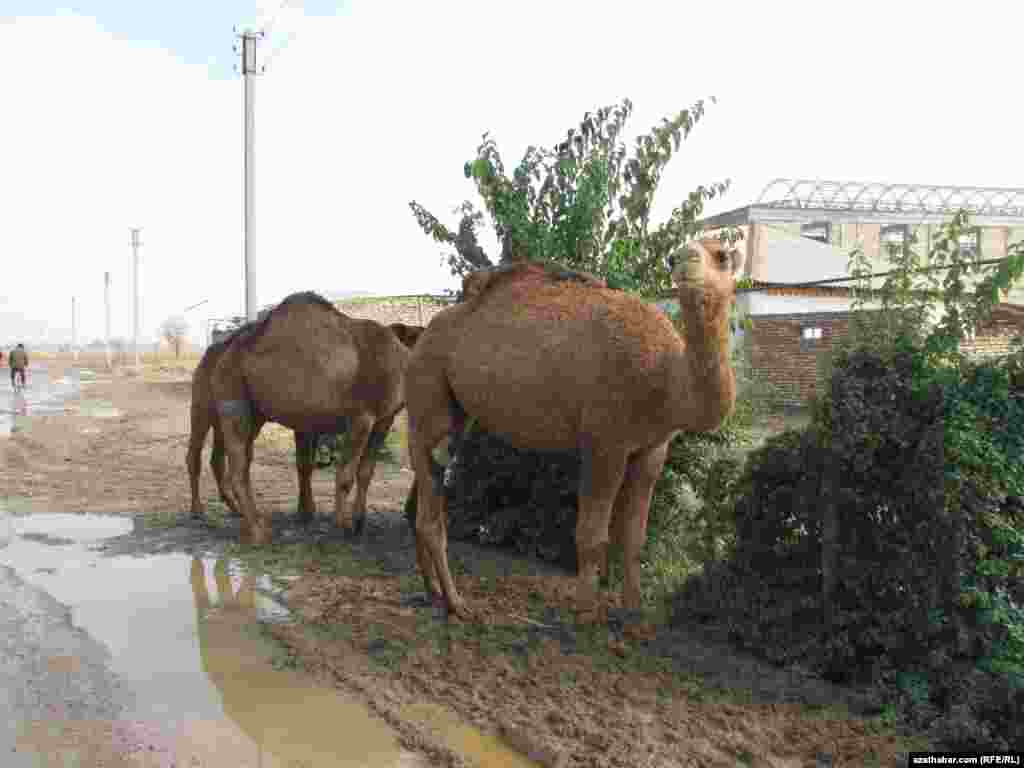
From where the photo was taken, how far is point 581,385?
4.64 meters

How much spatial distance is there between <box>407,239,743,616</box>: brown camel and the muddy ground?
0.38 m

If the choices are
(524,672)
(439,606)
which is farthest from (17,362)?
Result: (524,672)

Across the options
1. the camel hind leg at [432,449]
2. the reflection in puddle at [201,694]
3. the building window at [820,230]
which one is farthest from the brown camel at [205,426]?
the building window at [820,230]

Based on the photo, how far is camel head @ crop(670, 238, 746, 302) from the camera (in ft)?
11.8

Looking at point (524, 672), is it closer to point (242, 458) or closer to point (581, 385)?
point (581, 385)

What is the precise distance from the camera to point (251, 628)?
5137 mm

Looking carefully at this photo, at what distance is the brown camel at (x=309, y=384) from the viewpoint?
7.16 meters

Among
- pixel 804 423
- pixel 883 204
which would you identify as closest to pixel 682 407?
pixel 804 423

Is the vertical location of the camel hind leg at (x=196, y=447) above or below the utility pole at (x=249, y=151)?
below

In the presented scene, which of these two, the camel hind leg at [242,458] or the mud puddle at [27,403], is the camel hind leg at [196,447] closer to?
the camel hind leg at [242,458]

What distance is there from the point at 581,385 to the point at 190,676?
2.56 metres

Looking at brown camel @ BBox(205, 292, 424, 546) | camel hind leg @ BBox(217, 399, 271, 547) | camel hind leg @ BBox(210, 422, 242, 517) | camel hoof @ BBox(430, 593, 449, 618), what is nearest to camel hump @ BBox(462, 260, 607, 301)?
camel hoof @ BBox(430, 593, 449, 618)

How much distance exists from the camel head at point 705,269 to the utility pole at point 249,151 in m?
13.3

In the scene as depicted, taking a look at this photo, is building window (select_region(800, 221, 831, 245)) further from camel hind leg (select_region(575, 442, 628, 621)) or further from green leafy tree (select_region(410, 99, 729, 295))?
camel hind leg (select_region(575, 442, 628, 621))
